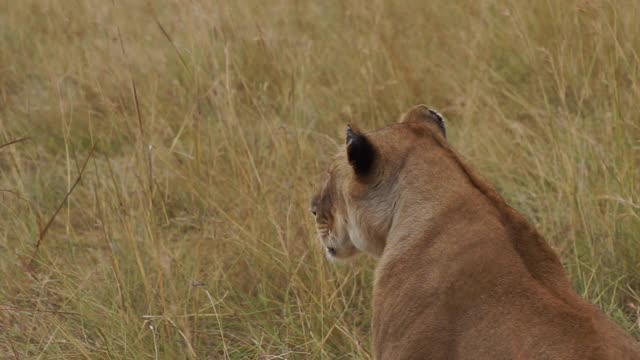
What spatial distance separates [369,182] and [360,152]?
0.32 ft

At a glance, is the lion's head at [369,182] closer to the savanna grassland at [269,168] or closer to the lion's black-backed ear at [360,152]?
the lion's black-backed ear at [360,152]

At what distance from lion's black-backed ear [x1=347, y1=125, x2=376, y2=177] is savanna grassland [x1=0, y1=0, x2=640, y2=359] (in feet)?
2.23

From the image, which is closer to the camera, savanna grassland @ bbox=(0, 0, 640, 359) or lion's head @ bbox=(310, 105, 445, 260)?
lion's head @ bbox=(310, 105, 445, 260)

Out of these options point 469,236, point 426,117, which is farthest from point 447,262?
point 426,117

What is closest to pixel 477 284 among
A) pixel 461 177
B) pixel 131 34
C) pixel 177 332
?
pixel 461 177

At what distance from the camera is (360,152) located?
9.26 feet

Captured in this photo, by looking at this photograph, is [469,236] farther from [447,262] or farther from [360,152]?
[360,152]

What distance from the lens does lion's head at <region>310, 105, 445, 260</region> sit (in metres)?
2.84

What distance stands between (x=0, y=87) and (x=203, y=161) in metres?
2.20

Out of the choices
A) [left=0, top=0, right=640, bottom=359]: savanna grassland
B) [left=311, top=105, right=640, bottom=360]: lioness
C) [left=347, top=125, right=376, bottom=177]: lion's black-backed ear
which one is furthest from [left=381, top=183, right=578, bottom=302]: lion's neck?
[left=0, top=0, right=640, bottom=359]: savanna grassland

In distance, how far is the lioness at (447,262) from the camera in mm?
2270

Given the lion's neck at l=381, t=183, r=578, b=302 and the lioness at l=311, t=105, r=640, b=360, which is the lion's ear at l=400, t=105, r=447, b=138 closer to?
the lioness at l=311, t=105, r=640, b=360

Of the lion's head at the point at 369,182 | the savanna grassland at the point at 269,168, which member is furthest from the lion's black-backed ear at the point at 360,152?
the savanna grassland at the point at 269,168

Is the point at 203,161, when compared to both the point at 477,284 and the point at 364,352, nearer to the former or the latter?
the point at 364,352
